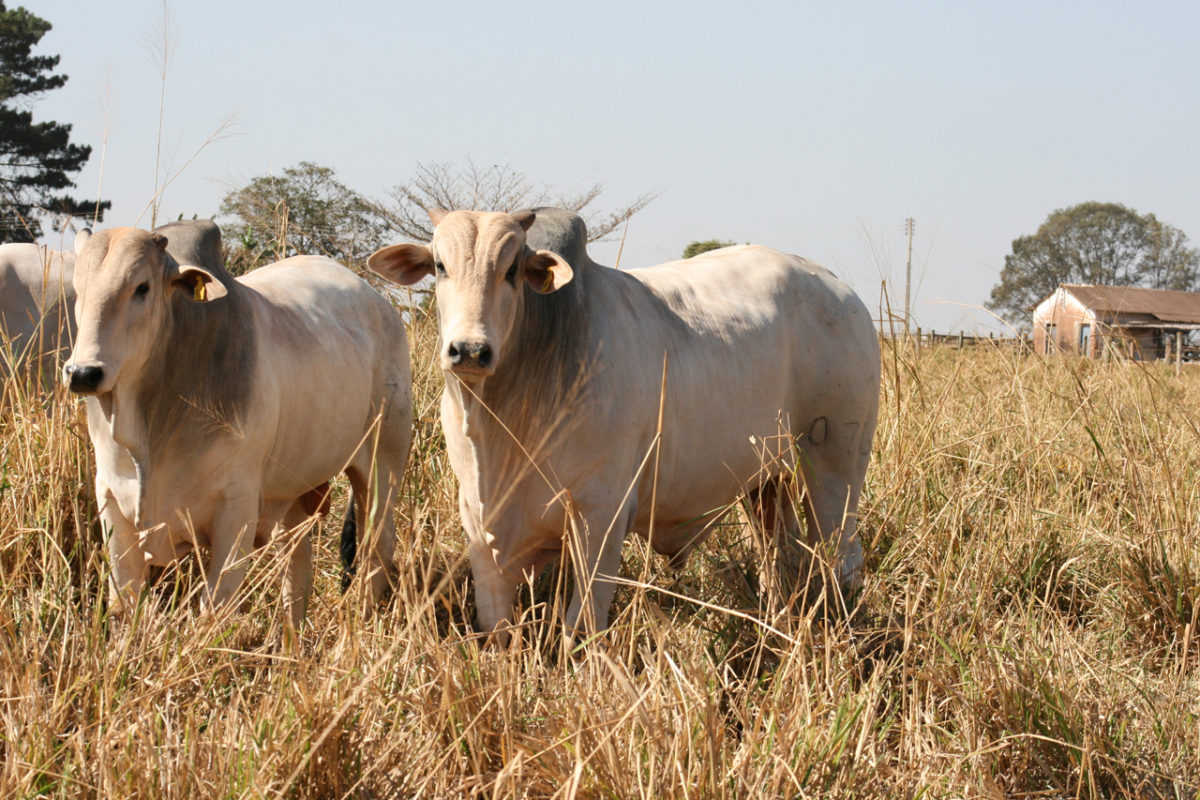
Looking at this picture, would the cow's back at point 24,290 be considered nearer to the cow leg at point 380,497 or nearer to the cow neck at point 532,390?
the cow leg at point 380,497

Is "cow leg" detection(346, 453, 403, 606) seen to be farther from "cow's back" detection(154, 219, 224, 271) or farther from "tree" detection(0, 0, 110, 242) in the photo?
"tree" detection(0, 0, 110, 242)

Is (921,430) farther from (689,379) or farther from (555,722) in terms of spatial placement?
(555,722)

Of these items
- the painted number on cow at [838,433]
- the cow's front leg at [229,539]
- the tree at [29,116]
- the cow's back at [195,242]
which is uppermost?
the tree at [29,116]

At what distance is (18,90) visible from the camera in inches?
1032

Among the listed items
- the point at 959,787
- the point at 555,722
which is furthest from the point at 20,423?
the point at 959,787

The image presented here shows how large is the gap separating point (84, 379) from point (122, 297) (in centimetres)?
36

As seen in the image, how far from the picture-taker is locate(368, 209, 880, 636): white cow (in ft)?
11.3

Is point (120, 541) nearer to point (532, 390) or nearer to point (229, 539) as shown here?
point (229, 539)

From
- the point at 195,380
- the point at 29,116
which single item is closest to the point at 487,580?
the point at 195,380

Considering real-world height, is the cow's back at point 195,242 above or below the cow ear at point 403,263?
above

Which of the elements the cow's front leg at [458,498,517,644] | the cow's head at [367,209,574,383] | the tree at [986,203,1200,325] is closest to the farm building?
the cow's head at [367,209,574,383]

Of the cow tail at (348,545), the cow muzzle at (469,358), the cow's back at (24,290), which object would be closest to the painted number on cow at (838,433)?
the cow muzzle at (469,358)

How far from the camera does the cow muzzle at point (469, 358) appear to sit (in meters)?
3.14

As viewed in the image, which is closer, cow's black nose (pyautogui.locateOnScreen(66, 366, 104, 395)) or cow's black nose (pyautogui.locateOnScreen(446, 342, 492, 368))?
cow's black nose (pyautogui.locateOnScreen(446, 342, 492, 368))
